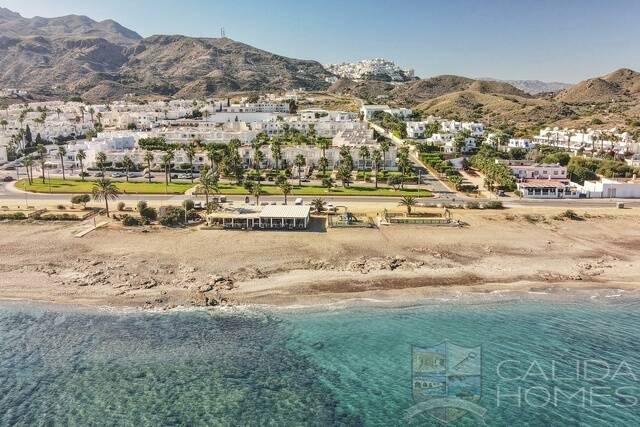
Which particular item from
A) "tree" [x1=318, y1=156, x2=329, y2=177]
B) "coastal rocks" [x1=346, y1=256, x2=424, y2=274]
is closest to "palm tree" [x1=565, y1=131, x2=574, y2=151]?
"tree" [x1=318, y1=156, x2=329, y2=177]

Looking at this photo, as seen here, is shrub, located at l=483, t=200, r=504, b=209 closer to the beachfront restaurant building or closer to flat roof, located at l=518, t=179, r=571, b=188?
flat roof, located at l=518, t=179, r=571, b=188

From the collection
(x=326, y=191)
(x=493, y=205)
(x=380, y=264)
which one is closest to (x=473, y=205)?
(x=493, y=205)

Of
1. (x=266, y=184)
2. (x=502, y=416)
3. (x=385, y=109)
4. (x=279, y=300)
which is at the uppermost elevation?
(x=385, y=109)

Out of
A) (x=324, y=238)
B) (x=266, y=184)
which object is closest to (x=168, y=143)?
(x=266, y=184)

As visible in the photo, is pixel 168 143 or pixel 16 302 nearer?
pixel 16 302

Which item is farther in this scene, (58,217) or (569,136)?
(569,136)

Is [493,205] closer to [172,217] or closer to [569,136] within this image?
[172,217]

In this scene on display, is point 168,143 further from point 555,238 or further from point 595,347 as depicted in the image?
point 595,347
